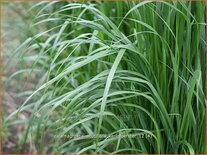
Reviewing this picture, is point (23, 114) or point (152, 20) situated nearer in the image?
point (152, 20)

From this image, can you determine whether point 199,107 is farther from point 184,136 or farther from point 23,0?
point 23,0

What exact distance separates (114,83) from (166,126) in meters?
0.22

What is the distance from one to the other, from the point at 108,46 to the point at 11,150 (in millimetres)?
1212

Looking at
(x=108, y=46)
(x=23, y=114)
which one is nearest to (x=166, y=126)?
(x=108, y=46)

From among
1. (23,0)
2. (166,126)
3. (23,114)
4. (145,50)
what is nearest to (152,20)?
(145,50)

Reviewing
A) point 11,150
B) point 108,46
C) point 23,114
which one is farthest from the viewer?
point 23,114

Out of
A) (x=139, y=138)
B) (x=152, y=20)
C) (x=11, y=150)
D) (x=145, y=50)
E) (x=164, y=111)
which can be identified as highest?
(x=152, y=20)

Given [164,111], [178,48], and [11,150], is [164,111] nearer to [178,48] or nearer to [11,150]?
[178,48]

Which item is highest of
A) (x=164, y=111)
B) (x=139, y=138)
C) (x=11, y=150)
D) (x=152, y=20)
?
(x=152, y=20)

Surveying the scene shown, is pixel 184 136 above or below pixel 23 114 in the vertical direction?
above

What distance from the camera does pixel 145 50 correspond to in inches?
57.2

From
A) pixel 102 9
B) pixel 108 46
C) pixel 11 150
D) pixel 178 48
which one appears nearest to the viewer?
pixel 108 46

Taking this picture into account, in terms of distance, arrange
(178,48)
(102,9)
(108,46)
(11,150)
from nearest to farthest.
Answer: (108,46), (178,48), (102,9), (11,150)

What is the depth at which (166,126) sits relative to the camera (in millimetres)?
1403
